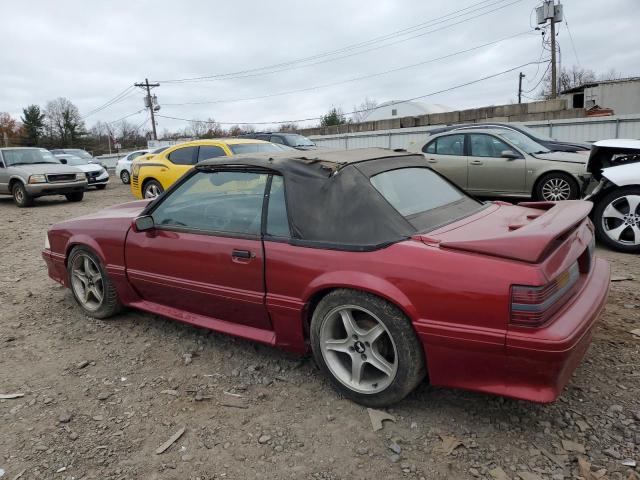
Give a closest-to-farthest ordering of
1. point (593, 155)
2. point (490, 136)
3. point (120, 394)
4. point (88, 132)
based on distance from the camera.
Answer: point (120, 394)
point (593, 155)
point (490, 136)
point (88, 132)

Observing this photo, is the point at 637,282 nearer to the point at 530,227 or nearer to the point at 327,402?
the point at 530,227

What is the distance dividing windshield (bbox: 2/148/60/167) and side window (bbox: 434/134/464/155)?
1060 centimetres

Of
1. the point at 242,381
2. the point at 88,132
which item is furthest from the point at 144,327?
the point at 88,132

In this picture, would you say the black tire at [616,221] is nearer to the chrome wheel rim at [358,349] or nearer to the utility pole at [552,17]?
the chrome wheel rim at [358,349]

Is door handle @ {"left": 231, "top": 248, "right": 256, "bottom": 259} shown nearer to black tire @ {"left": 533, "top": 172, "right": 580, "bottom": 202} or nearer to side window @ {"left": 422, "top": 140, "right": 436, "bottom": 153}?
black tire @ {"left": 533, "top": 172, "right": 580, "bottom": 202}

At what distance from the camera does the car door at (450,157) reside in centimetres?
864

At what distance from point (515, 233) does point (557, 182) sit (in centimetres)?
625

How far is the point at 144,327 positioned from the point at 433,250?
267cm

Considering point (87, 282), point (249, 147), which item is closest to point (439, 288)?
point (87, 282)

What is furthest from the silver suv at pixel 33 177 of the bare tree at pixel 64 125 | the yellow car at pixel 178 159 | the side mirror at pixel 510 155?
the bare tree at pixel 64 125

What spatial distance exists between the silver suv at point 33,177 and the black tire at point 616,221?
1218 cm

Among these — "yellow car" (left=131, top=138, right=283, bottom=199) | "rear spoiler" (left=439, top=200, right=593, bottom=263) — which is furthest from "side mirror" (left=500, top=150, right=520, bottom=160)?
"rear spoiler" (left=439, top=200, right=593, bottom=263)

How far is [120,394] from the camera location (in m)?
3.00

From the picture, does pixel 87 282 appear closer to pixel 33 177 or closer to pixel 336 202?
A: pixel 336 202
